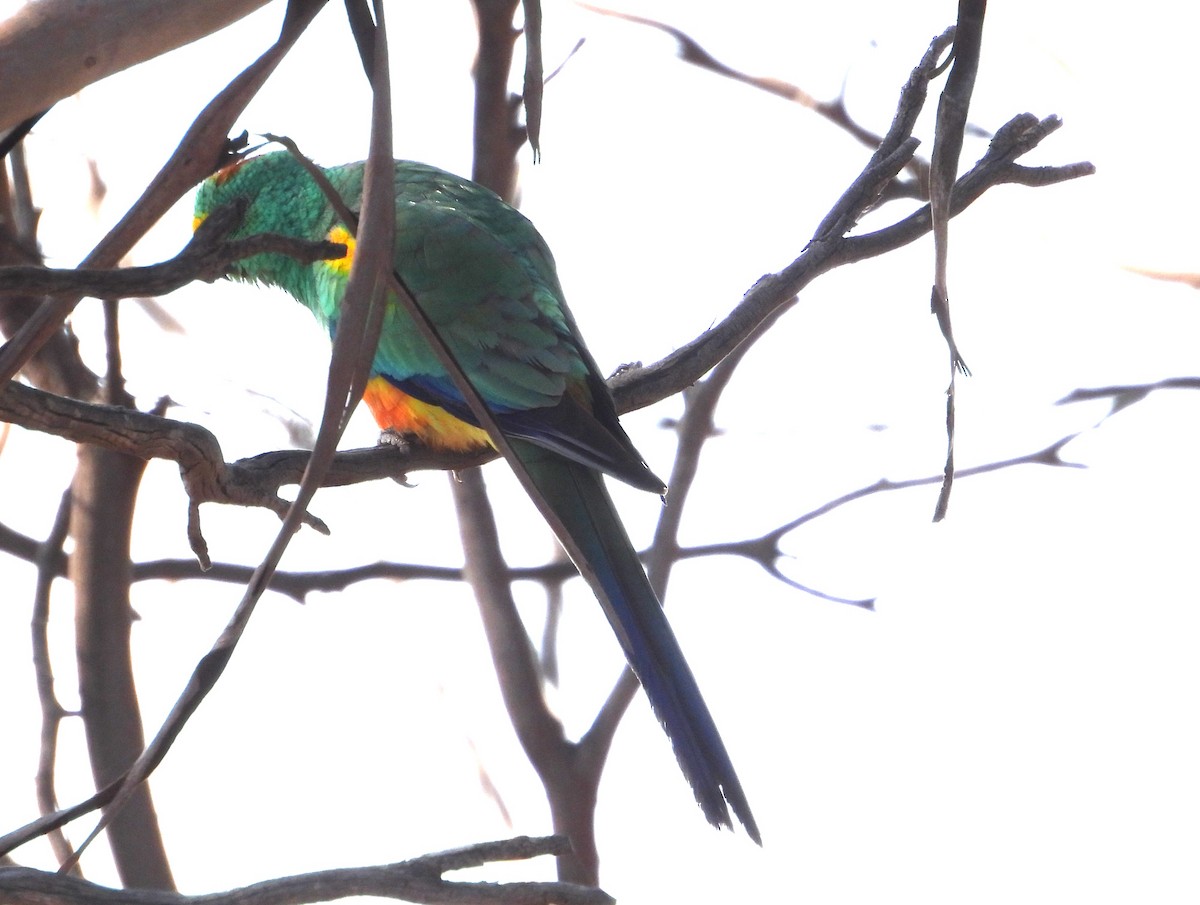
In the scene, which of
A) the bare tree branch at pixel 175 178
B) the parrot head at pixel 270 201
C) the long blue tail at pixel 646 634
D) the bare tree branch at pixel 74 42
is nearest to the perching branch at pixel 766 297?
the long blue tail at pixel 646 634

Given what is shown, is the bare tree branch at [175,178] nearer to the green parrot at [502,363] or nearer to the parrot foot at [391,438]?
the green parrot at [502,363]

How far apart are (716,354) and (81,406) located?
0.93 metres

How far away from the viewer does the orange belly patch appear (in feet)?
6.84

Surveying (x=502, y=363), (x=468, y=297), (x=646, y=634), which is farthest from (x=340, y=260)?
(x=646, y=634)

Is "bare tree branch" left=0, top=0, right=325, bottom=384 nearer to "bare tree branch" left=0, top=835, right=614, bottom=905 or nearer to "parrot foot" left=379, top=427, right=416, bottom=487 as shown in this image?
"bare tree branch" left=0, top=835, right=614, bottom=905

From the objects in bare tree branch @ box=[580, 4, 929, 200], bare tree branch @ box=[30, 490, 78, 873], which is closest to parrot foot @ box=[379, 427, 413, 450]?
bare tree branch @ box=[30, 490, 78, 873]

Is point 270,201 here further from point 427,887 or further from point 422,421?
point 427,887

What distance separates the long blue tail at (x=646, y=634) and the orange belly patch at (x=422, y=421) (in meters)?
0.19

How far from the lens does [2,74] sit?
2.64 feet

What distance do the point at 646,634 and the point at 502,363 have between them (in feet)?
1.82

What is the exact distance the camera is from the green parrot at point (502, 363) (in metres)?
1.64

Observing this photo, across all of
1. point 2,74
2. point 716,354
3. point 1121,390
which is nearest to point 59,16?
point 2,74

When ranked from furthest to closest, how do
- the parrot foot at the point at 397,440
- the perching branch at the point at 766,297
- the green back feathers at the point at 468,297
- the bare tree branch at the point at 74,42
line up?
1. the parrot foot at the point at 397,440
2. the green back feathers at the point at 468,297
3. the perching branch at the point at 766,297
4. the bare tree branch at the point at 74,42

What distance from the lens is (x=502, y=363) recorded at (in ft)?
6.53
